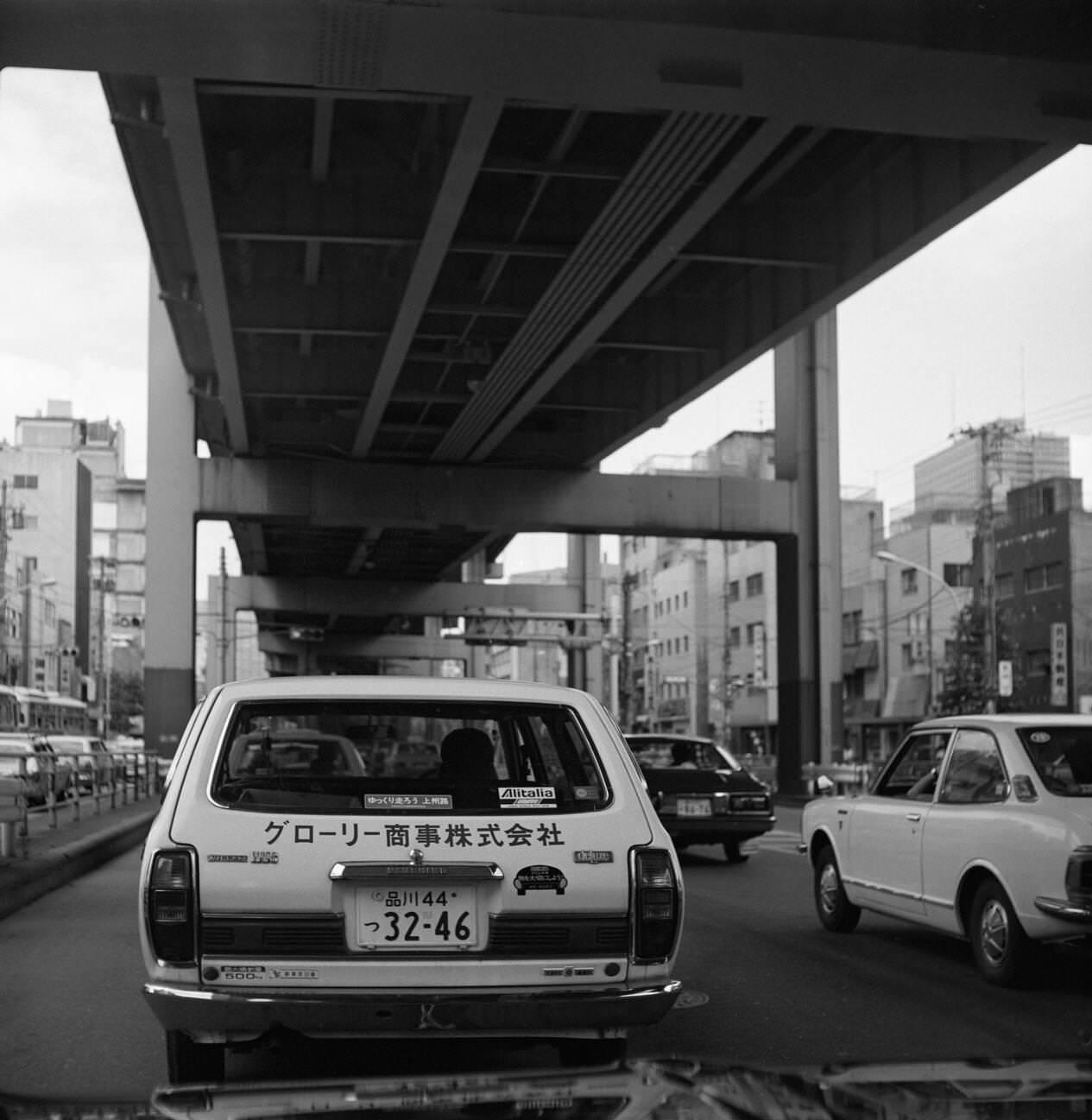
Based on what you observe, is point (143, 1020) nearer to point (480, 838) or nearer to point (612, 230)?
point (480, 838)

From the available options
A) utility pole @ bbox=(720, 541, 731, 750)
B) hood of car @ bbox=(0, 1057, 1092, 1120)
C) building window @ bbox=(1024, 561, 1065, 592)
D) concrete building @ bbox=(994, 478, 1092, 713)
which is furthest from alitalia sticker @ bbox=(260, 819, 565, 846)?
utility pole @ bbox=(720, 541, 731, 750)

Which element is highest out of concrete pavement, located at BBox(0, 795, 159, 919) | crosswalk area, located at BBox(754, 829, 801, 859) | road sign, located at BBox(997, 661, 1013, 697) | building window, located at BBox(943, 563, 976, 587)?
building window, located at BBox(943, 563, 976, 587)

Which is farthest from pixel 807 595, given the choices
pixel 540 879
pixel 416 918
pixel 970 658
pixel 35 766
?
pixel 416 918

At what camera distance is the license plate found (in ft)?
17.1

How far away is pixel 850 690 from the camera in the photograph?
244 ft

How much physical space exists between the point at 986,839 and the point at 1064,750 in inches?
33.5

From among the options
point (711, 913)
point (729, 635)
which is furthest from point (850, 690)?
point (711, 913)

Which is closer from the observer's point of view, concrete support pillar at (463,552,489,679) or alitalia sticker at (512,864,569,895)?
alitalia sticker at (512,864,569,895)

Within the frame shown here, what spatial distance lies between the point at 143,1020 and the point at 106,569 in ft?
466

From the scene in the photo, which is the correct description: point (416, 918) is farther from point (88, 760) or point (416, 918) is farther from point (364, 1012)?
point (88, 760)

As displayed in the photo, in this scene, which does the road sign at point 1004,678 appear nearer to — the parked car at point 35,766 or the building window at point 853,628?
the parked car at point 35,766

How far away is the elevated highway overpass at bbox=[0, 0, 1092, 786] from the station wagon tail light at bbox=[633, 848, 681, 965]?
8.55 m

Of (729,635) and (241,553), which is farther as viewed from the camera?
(729,635)

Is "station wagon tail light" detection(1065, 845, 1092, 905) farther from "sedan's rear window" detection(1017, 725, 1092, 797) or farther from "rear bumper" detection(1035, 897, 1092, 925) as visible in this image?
"sedan's rear window" detection(1017, 725, 1092, 797)
